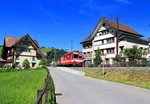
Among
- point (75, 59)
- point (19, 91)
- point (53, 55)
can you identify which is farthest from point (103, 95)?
point (53, 55)

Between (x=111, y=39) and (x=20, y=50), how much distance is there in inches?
1058

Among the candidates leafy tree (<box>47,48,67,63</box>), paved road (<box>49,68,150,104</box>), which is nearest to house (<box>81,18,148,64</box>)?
paved road (<box>49,68,150,104</box>)

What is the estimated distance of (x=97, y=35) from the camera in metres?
64.6

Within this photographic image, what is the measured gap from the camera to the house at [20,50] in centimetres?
7100

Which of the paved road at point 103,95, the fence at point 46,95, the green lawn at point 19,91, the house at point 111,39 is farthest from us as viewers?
the house at point 111,39

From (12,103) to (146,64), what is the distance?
78.4 feet

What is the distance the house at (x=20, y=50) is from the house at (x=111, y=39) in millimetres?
17300

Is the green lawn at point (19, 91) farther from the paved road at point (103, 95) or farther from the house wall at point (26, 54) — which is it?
the house wall at point (26, 54)

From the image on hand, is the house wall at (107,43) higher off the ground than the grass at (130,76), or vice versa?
the house wall at (107,43)

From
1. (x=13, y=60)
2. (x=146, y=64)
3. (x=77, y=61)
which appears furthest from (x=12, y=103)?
(x=13, y=60)

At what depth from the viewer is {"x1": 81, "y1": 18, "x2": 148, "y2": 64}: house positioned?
55.1 metres

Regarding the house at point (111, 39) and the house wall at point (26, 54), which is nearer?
the house at point (111, 39)

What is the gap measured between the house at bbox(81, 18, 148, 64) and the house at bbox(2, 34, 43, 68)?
56.8 feet

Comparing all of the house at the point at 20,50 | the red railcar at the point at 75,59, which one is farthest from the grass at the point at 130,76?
the house at the point at 20,50
